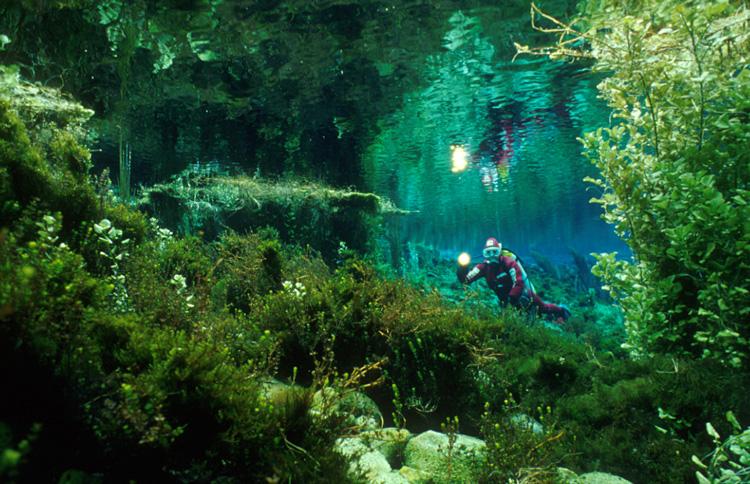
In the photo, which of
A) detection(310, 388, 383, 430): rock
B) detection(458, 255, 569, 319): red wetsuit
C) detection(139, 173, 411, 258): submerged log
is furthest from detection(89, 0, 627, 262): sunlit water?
detection(458, 255, 569, 319): red wetsuit

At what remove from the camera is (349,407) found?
14.2 ft

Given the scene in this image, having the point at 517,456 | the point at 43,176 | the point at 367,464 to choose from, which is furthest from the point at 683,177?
the point at 43,176

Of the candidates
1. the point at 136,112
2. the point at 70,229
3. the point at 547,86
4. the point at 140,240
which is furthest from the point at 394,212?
the point at 70,229

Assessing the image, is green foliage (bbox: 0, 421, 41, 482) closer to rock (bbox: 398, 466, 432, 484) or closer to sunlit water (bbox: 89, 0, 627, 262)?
rock (bbox: 398, 466, 432, 484)

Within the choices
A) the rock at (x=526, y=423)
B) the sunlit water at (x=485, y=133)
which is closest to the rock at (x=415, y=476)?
the rock at (x=526, y=423)

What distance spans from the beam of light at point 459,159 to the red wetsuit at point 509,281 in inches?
342

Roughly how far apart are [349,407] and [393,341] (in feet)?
5.75

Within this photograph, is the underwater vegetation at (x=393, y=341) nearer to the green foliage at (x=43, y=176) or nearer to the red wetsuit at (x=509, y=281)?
the green foliage at (x=43, y=176)

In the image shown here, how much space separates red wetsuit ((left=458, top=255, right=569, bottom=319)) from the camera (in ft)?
52.9

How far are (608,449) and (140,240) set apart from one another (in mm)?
8075

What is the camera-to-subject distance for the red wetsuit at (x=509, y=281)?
52.9 feet

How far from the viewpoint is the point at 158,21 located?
9.71m

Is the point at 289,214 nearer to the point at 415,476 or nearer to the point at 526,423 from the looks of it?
the point at 526,423

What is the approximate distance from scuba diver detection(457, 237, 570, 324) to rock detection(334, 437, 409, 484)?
41.2ft
